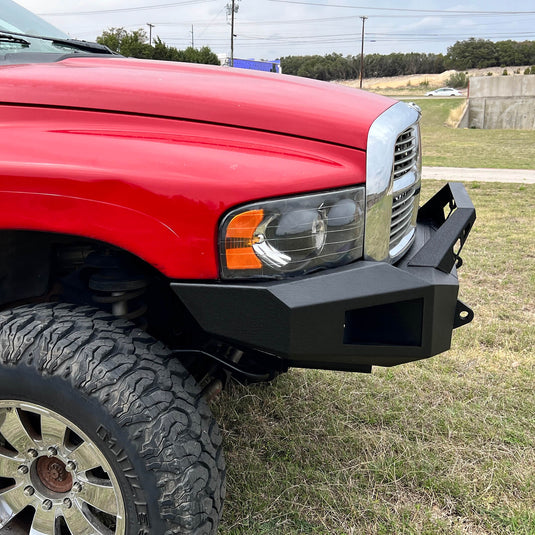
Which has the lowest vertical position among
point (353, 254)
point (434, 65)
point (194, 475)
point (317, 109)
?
point (194, 475)

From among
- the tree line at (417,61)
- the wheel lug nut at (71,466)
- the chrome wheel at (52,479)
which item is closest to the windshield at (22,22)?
the chrome wheel at (52,479)

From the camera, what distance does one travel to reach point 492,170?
11859 millimetres

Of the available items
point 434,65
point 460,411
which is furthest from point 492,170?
point 434,65

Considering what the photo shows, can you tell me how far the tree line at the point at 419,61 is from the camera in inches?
3223

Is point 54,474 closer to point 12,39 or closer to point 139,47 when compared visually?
point 12,39

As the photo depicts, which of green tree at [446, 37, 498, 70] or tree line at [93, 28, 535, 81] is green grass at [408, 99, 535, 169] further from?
green tree at [446, 37, 498, 70]

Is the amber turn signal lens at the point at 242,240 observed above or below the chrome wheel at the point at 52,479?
above

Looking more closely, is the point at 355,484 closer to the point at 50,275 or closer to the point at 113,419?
the point at 113,419

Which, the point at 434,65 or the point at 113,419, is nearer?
the point at 113,419

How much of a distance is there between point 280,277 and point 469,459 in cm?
152

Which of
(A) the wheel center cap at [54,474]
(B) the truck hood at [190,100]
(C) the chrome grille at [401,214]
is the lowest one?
(A) the wheel center cap at [54,474]

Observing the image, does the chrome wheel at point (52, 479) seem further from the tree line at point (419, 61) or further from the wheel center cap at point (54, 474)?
the tree line at point (419, 61)

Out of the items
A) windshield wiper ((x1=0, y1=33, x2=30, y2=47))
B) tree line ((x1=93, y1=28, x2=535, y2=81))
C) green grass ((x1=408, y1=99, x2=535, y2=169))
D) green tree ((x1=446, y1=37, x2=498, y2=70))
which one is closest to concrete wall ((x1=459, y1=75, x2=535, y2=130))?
green grass ((x1=408, y1=99, x2=535, y2=169))

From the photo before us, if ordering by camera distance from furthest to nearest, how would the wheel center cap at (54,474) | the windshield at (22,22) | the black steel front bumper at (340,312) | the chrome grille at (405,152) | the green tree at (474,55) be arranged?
the green tree at (474,55), the windshield at (22,22), the chrome grille at (405,152), the wheel center cap at (54,474), the black steel front bumper at (340,312)
